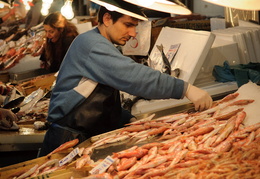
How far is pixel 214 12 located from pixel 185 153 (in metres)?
8.80

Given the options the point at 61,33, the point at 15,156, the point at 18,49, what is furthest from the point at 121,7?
the point at 18,49

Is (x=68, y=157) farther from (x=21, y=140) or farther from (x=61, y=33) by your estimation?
(x=61, y=33)

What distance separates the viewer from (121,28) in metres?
3.42

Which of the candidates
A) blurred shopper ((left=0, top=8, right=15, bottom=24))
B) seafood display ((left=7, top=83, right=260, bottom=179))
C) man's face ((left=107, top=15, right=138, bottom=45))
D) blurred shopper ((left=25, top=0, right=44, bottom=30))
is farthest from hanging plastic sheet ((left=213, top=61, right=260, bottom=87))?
blurred shopper ((left=0, top=8, right=15, bottom=24))

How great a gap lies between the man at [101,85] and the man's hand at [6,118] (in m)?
0.91

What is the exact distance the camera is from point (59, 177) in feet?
7.94

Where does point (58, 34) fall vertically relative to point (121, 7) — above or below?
Answer: below

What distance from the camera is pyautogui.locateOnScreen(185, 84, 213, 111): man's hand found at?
319 cm

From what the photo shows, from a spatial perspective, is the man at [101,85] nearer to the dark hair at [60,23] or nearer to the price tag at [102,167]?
the price tag at [102,167]

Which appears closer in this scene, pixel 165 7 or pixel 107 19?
pixel 165 7

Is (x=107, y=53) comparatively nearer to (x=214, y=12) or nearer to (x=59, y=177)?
(x=59, y=177)

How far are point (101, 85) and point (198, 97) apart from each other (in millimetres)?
794

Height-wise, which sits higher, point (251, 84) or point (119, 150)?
point (251, 84)

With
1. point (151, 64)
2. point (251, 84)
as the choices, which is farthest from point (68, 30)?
point (251, 84)
